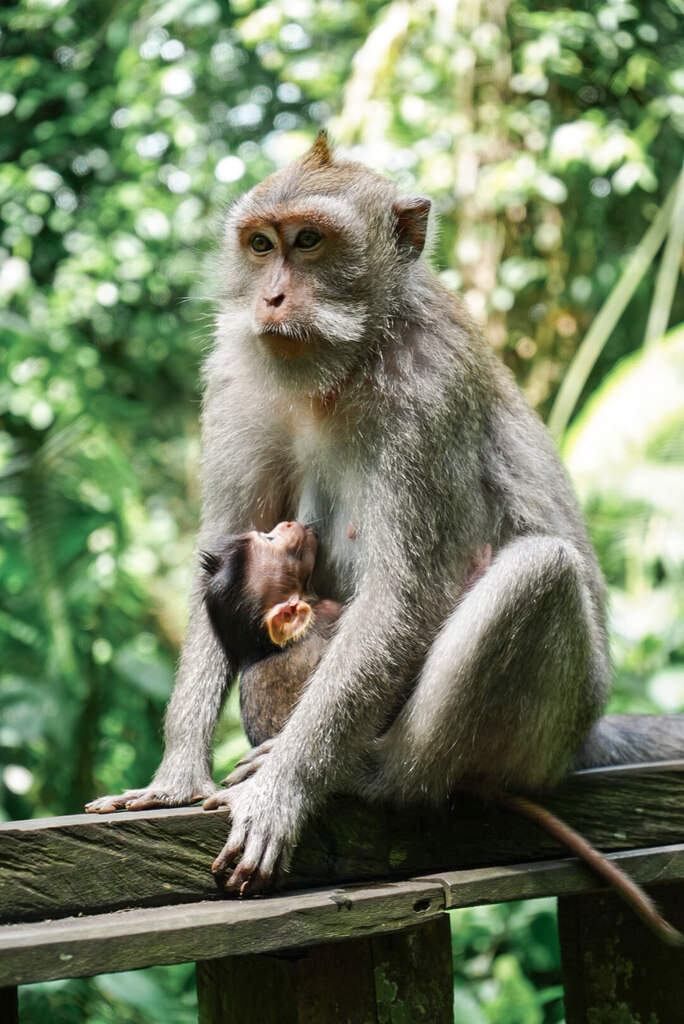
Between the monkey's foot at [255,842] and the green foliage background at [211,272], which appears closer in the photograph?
the monkey's foot at [255,842]

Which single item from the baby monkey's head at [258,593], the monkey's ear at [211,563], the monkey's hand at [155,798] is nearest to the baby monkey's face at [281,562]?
the baby monkey's head at [258,593]

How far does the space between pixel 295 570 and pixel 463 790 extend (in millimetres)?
794

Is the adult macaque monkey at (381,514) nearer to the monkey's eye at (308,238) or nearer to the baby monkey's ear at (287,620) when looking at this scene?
the monkey's eye at (308,238)

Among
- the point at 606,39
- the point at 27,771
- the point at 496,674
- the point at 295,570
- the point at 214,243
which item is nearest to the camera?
the point at 496,674

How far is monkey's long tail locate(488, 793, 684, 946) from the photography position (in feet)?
9.79

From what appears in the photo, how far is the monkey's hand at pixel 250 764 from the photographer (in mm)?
3123

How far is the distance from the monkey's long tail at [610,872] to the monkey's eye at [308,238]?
1.73 m

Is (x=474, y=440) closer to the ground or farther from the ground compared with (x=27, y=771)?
farther from the ground

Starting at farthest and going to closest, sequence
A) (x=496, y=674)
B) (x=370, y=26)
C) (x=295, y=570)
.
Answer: (x=370, y=26) < (x=295, y=570) < (x=496, y=674)

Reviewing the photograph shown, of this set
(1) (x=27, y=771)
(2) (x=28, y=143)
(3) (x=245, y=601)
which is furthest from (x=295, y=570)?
(2) (x=28, y=143)

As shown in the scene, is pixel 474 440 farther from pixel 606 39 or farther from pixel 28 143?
pixel 28 143

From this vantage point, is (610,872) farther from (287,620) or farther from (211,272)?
(211,272)

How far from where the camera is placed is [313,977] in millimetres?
2613

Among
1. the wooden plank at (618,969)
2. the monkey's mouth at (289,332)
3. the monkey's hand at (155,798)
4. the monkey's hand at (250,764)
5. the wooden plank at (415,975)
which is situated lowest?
the wooden plank at (618,969)
